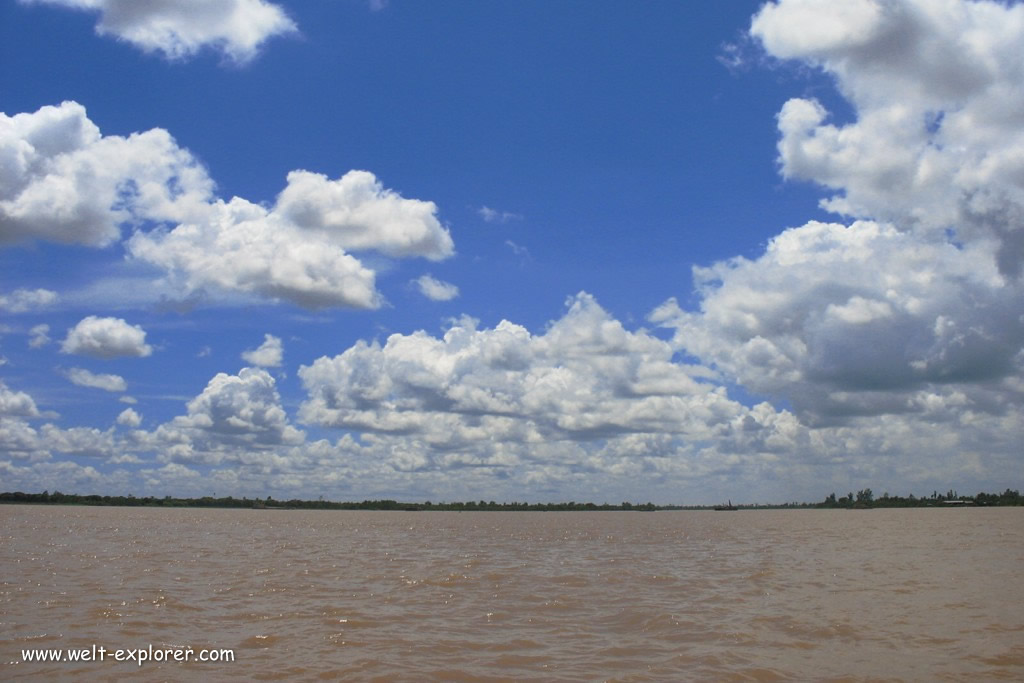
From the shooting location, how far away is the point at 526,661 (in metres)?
16.8

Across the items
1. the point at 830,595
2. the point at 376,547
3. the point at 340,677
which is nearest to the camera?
the point at 340,677

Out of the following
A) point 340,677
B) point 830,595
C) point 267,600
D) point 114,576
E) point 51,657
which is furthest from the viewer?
point 114,576

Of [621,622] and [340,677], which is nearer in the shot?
[340,677]

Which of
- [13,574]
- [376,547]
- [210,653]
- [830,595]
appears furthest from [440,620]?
[376,547]

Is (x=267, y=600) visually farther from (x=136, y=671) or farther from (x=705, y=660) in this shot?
(x=705, y=660)

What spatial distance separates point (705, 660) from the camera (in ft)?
55.7

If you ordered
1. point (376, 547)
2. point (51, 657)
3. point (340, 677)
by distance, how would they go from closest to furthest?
point (340, 677) → point (51, 657) → point (376, 547)

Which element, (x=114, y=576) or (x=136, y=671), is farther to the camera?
(x=114, y=576)

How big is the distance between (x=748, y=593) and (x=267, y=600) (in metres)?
17.3

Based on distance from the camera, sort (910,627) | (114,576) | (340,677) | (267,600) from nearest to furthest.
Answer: (340,677)
(910,627)
(267,600)
(114,576)

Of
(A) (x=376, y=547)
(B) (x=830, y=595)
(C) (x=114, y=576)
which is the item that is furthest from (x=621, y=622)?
(A) (x=376, y=547)

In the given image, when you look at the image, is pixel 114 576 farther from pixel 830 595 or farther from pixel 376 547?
pixel 830 595

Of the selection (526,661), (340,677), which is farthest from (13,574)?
(526,661)

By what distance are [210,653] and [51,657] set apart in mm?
3330
